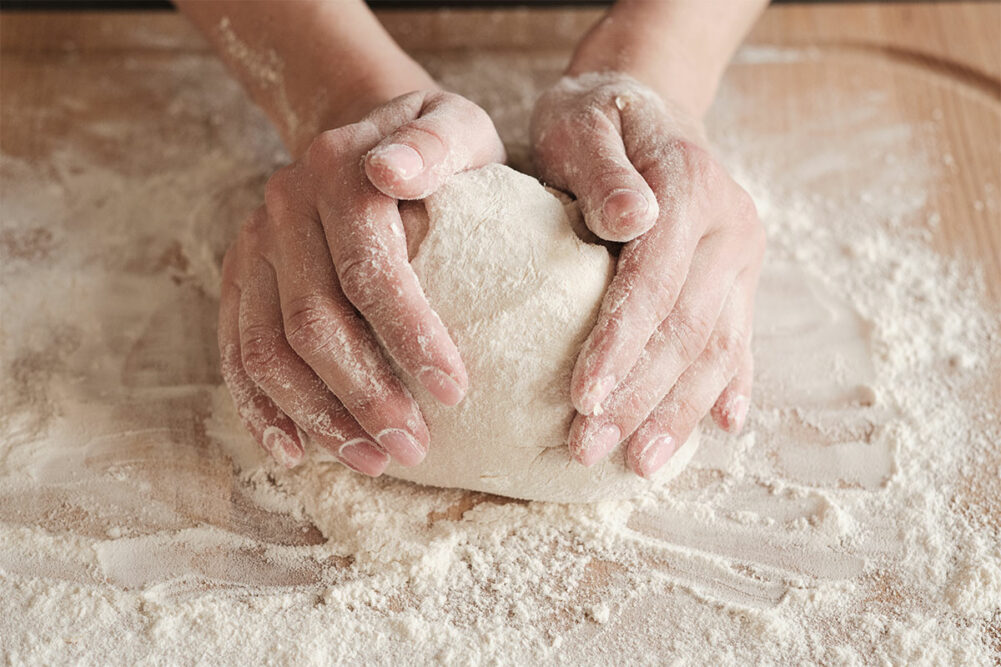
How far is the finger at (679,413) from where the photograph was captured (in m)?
1.13

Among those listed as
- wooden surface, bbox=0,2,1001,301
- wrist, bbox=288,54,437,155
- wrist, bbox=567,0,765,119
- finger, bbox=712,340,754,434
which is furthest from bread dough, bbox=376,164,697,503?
wooden surface, bbox=0,2,1001,301

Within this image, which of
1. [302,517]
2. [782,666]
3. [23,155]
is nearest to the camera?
[782,666]

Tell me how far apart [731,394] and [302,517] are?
0.58 metres

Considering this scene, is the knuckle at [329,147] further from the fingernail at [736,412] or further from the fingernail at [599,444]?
the fingernail at [736,412]

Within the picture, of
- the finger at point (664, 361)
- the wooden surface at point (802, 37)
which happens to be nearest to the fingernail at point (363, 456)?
the finger at point (664, 361)

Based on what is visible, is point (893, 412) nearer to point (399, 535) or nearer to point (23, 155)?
point (399, 535)

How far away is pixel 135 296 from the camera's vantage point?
145 cm

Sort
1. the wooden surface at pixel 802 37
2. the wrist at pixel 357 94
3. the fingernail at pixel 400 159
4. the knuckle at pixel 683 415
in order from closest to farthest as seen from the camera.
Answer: the fingernail at pixel 400 159, the knuckle at pixel 683 415, the wrist at pixel 357 94, the wooden surface at pixel 802 37

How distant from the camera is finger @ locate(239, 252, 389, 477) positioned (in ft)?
3.66

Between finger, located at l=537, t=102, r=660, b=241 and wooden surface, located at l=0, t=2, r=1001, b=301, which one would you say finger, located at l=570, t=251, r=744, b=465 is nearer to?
finger, located at l=537, t=102, r=660, b=241

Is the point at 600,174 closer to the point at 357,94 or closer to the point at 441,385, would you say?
the point at 441,385

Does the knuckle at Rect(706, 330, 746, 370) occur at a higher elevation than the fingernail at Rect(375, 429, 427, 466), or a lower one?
higher

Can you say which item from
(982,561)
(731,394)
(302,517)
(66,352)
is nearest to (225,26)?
(66,352)

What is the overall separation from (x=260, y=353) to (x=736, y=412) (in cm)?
62
